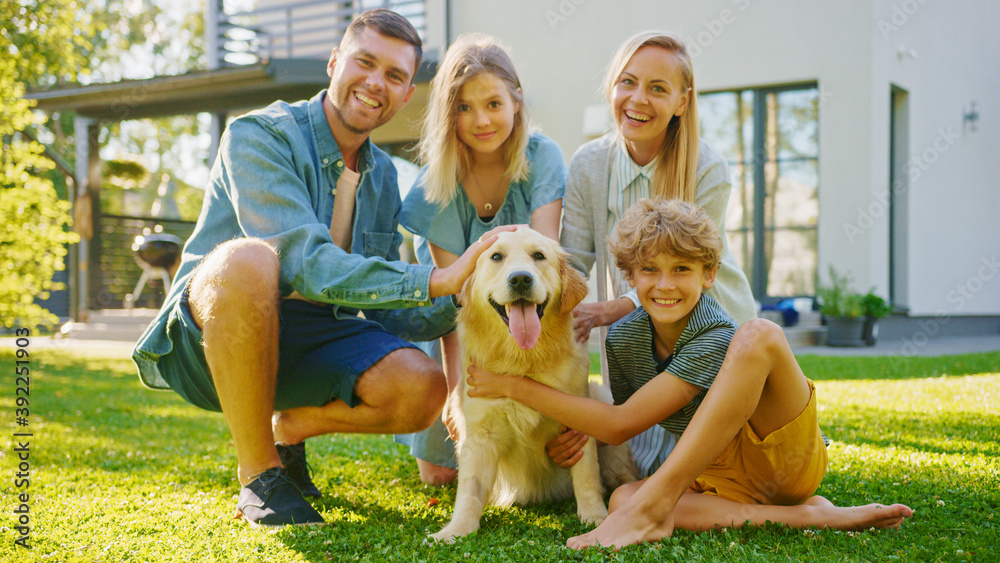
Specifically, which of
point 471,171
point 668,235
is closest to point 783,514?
point 668,235

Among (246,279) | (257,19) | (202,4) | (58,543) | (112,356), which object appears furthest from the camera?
(202,4)

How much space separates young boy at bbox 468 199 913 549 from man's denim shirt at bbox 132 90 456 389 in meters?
0.56

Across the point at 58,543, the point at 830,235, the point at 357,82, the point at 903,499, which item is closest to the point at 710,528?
the point at 903,499

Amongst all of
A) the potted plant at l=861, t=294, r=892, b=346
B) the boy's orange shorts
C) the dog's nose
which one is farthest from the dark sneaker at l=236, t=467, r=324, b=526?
the potted plant at l=861, t=294, r=892, b=346

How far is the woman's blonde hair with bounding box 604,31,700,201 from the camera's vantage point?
3152 mm

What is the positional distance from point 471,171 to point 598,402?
1438mm

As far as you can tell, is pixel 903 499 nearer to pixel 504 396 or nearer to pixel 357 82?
pixel 504 396

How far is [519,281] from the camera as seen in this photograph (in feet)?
8.67

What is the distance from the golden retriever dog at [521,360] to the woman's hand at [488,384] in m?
0.03

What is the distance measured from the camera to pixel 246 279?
2.57 meters

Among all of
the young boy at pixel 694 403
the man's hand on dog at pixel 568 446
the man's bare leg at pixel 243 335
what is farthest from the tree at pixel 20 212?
the young boy at pixel 694 403

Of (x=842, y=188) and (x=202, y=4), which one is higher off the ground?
(x=202, y=4)

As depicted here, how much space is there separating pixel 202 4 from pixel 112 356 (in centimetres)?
2088

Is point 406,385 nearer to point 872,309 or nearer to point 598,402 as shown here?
point 598,402
